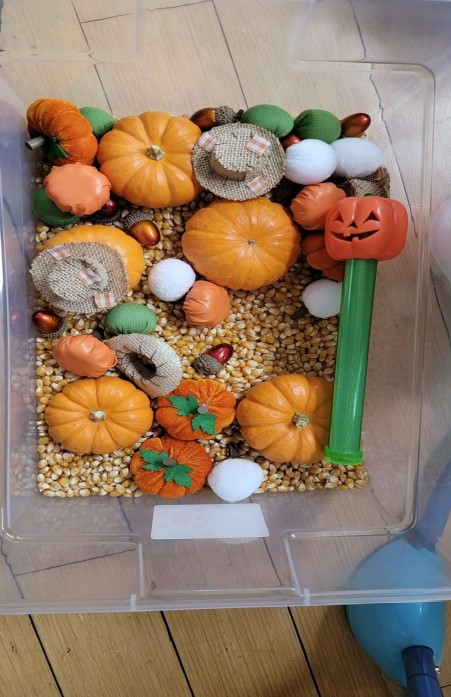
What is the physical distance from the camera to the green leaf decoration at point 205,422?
108 centimetres

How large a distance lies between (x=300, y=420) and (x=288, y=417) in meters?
0.02

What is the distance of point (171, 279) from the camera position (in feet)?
3.58

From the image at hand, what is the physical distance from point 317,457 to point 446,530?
252 millimetres

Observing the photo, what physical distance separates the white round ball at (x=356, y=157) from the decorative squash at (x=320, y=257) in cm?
13

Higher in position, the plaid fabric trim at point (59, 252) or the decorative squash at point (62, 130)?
the decorative squash at point (62, 130)

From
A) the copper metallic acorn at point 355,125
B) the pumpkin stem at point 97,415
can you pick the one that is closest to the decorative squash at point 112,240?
the pumpkin stem at point 97,415

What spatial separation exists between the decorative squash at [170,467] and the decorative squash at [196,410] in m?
0.02

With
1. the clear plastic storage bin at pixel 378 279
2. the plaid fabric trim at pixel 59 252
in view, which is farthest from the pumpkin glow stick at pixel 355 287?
the plaid fabric trim at pixel 59 252

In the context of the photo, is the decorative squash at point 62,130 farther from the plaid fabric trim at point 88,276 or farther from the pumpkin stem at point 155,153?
the plaid fabric trim at point 88,276

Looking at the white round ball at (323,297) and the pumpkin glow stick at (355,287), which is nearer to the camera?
the pumpkin glow stick at (355,287)

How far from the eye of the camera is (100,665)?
3.75 feet

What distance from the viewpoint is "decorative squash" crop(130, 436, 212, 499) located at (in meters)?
1.08

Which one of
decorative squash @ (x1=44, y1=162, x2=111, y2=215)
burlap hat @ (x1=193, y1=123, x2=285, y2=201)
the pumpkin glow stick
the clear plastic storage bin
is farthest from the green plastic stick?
decorative squash @ (x1=44, y1=162, x2=111, y2=215)

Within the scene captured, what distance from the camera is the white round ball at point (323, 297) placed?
44.2 inches
